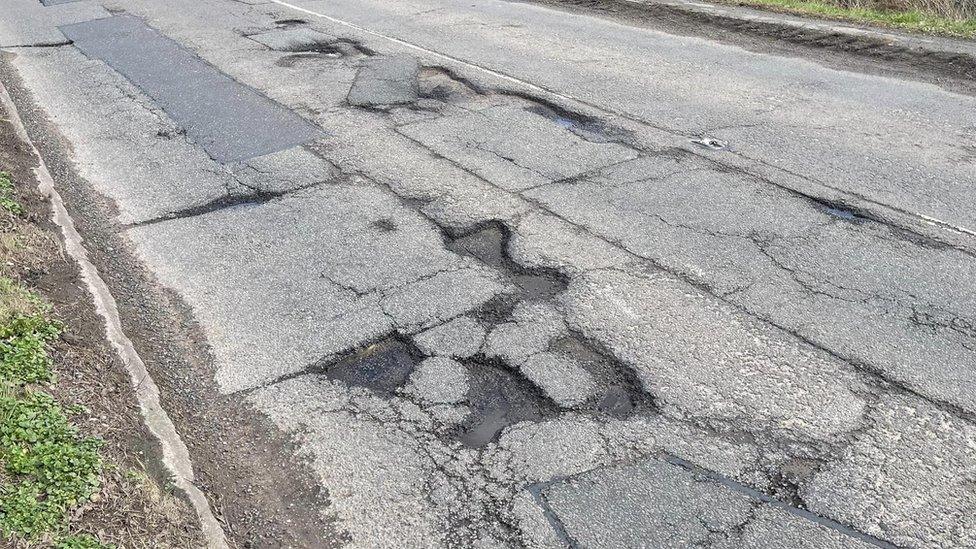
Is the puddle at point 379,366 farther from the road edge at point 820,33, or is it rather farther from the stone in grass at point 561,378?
the road edge at point 820,33

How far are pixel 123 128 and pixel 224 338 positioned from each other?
4559 mm

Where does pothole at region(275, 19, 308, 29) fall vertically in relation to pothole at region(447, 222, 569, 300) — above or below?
above

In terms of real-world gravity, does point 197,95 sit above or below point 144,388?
above

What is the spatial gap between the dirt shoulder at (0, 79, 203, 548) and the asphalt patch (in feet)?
8.02

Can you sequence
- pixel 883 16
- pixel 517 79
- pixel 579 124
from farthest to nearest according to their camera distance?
pixel 883 16 → pixel 517 79 → pixel 579 124

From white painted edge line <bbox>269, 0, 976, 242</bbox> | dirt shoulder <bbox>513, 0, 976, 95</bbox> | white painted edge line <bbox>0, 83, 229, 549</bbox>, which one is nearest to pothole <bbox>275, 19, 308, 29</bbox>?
white painted edge line <bbox>269, 0, 976, 242</bbox>

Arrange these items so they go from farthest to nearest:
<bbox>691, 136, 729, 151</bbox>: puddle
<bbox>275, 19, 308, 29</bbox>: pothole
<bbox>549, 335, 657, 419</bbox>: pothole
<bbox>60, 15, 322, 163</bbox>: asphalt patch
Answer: <bbox>275, 19, 308, 29</bbox>: pothole < <bbox>60, 15, 322, 163</bbox>: asphalt patch < <bbox>691, 136, 729, 151</bbox>: puddle < <bbox>549, 335, 657, 419</bbox>: pothole

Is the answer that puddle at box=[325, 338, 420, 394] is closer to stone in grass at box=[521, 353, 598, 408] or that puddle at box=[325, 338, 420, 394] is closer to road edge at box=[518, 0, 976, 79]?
stone in grass at box=[521, 353, 598, 408]

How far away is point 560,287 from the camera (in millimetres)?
5316

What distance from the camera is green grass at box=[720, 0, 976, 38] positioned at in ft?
36.1

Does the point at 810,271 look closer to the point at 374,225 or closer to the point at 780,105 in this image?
the point at 374,225

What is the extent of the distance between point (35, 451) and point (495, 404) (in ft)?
7.09

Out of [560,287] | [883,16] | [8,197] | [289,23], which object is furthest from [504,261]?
[883,16]

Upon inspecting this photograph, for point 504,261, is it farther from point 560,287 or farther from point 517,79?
point 517,79
